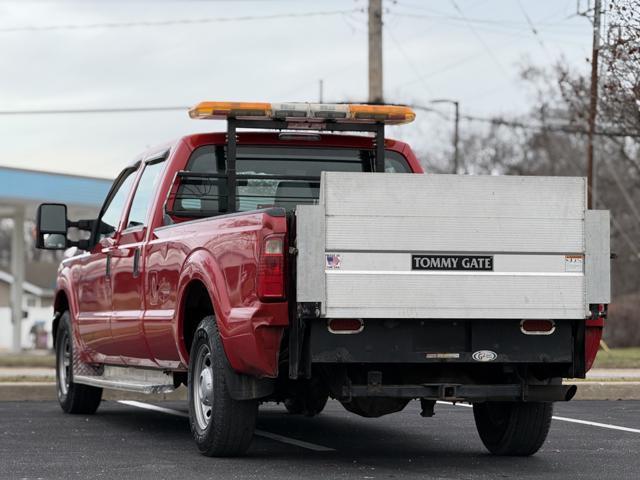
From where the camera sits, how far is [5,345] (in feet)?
247

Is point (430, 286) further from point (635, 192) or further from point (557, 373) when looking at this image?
point (635, 192)

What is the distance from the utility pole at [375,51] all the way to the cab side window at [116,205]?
18.0 meters

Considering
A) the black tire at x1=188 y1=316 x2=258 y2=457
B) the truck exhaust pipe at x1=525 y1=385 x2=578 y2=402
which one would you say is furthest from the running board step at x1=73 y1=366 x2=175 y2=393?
the truck exhaust pipe at x1=525 y1=385 x2=578 y2=402

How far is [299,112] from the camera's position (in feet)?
33.0

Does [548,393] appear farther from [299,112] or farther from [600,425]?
[600,425]

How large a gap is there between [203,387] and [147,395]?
5.33m

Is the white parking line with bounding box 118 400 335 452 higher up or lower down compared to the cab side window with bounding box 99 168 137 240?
lower down

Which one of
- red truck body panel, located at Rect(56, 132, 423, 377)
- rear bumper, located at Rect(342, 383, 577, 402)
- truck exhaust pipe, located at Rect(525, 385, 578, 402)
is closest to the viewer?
red truck body panel, located at Rect(56, 132, 423, 377)

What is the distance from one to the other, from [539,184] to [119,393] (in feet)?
23.7

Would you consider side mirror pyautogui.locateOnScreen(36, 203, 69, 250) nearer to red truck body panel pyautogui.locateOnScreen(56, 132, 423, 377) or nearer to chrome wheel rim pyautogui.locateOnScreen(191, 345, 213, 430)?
red truck body panel pyautogui.locateOnScreen(56, 132, 423, 377)

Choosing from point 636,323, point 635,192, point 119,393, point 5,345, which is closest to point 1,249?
point 5,345

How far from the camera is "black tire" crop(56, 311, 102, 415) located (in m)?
12.7

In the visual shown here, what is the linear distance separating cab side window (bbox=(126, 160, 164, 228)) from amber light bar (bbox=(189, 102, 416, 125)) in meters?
0.98

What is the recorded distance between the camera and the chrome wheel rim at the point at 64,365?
510 inches
